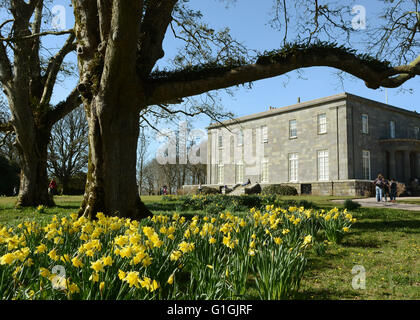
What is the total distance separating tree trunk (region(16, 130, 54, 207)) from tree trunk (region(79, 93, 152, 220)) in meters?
7.06

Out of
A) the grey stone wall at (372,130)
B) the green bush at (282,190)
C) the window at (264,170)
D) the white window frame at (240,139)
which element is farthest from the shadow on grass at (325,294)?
the white window frame at (240,139)

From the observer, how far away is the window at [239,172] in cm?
3669

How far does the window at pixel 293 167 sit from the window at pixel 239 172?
263 inches

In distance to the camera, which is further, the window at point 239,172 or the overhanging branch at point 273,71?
the window at point 239,172

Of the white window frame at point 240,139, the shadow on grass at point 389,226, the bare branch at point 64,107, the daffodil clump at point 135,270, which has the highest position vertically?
the white window frame at point 240,139

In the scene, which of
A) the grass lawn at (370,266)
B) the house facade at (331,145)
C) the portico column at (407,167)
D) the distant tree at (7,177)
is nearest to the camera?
the grass lawn at (370,266)

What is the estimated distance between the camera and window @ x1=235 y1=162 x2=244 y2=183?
120ft

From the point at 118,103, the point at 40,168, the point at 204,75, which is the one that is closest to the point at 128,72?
the point at 118,103

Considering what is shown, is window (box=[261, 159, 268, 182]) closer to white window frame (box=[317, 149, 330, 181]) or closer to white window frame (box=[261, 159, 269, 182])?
white window frame (box=[261, 159, 269, 182])

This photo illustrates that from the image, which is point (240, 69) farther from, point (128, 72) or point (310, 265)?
point (310, 265)

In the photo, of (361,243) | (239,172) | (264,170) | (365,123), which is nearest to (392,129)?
(365,123)

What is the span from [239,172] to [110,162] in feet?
99.5

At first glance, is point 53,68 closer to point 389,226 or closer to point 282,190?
point 389,226

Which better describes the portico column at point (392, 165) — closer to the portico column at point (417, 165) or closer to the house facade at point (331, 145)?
the house facade at point (331, 145)
